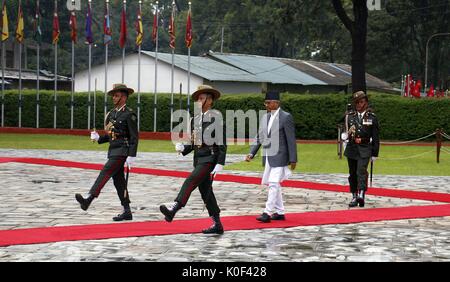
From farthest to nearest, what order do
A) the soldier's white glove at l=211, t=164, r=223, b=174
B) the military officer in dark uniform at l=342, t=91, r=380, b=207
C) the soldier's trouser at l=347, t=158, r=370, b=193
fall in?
1. the military officer in dark uniform at l=342, t=91, r=380, b=207
2. the soldier's trouser at l=347, t=158, r=370, b=193
3. the soldier's white glove at l=211, t=164, r=223, b=174

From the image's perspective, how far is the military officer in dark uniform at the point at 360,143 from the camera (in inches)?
572

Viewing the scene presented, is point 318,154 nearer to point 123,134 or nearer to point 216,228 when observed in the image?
point 123,134

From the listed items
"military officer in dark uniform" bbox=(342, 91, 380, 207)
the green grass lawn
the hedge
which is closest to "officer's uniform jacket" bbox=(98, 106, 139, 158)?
"military officer in dark uniform" bbox=(342, 91, 380, 207)

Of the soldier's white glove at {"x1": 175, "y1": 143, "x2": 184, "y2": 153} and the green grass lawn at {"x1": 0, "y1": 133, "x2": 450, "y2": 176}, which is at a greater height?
the soldier's white glove at {"x1": 175, "y1": 143, "x2": 184, "y2": 153}

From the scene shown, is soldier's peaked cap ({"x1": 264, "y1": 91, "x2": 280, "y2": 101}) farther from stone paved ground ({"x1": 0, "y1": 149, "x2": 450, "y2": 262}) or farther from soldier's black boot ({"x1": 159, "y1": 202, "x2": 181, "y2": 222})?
soldier's black boot ({"x1": 159, "y1": 202, "x2": 181, "y2": 222})

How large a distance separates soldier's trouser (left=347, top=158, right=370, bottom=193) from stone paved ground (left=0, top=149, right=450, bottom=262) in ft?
1.52

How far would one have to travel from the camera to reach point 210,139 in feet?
35.6

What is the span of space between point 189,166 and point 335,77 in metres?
41.5

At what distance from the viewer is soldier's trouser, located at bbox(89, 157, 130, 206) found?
12078 millimetres

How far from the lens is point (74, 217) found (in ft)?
41.1

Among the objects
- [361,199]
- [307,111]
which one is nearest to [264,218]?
[361,199]

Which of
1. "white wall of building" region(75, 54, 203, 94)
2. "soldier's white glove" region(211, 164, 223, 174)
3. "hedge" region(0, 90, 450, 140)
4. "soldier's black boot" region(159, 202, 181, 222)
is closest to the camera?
"soldier's black boot" region(159, 202, 181, 222)

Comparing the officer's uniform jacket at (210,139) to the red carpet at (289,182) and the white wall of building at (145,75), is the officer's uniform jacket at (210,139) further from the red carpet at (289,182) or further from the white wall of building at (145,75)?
the white wall of building at (145,75)

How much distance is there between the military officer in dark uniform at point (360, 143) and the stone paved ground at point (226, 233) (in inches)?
18.6
